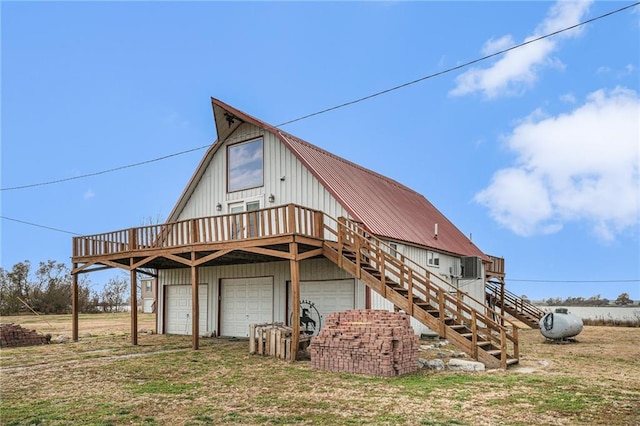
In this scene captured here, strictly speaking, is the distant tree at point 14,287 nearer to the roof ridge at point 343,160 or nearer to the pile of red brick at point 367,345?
the roof ridge at point 343,160

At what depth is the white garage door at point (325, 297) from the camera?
52.7 ft

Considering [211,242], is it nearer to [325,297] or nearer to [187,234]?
[187,234]

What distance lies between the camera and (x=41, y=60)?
19.3 meters

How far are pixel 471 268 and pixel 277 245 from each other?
33.8 ft

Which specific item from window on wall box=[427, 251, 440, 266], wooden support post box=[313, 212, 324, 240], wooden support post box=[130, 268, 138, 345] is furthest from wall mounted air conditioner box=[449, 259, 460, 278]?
wooden support post box=[130, 268, 138, 345]

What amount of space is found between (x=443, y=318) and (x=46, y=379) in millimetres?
8588

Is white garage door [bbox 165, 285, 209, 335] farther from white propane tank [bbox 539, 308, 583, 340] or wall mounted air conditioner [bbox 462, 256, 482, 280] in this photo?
white propane tank [bbox 539, 308, 583, 340]

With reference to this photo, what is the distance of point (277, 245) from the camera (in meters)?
14.7

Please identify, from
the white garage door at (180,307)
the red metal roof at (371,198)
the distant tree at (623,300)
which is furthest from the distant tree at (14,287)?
the distant tree at (623,300)

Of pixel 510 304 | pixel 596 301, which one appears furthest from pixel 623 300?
pixel 510 304

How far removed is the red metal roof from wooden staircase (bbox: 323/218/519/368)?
55.9 inches

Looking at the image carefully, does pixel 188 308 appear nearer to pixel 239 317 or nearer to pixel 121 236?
pixel 239 317

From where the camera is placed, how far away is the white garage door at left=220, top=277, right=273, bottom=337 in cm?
1844

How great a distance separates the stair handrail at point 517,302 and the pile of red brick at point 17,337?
21.0 meters
